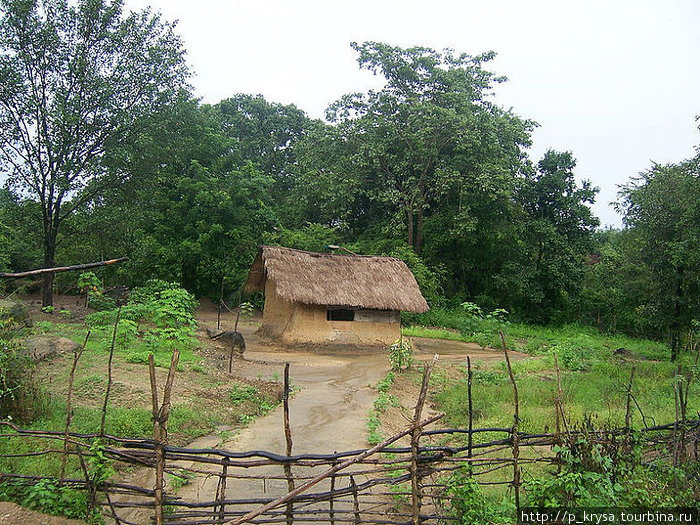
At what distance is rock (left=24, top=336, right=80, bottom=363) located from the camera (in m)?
9.70

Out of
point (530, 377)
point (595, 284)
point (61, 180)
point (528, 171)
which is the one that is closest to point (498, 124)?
point (528, 171)

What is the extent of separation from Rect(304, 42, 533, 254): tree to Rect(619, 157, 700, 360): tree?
916cm

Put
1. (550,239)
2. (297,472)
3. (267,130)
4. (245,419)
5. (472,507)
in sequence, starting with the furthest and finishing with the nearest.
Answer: (267,130)
(550,239)
(245,419)
(297,472)
(472,507)

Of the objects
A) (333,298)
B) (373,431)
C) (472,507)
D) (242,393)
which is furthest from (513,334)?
(472,507)

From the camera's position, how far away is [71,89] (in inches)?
726

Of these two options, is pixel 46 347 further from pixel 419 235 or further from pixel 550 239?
pixel 550 239

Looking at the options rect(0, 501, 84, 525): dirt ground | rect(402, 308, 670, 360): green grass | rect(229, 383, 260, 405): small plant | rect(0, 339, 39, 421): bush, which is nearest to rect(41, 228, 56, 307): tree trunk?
rect(229, 383, 260, 405): small plant

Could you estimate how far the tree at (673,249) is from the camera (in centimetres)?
1400

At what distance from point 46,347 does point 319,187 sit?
18184 mm

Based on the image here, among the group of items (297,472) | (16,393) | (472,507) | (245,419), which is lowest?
(297,472)

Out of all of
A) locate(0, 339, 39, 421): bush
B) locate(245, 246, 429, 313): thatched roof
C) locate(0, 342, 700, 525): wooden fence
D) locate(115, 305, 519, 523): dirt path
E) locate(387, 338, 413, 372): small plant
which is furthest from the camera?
locate(245, 246, 429, 313): thatched roof

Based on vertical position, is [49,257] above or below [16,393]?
above

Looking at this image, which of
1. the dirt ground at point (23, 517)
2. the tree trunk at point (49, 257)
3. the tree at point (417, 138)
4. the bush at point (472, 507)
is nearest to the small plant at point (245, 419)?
the dirt ground at point (23, 517)

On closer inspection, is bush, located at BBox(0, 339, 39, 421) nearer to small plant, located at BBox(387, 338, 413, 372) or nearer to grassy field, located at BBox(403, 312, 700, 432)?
grassy field, located at BBox(403, 312, 700, 432)
